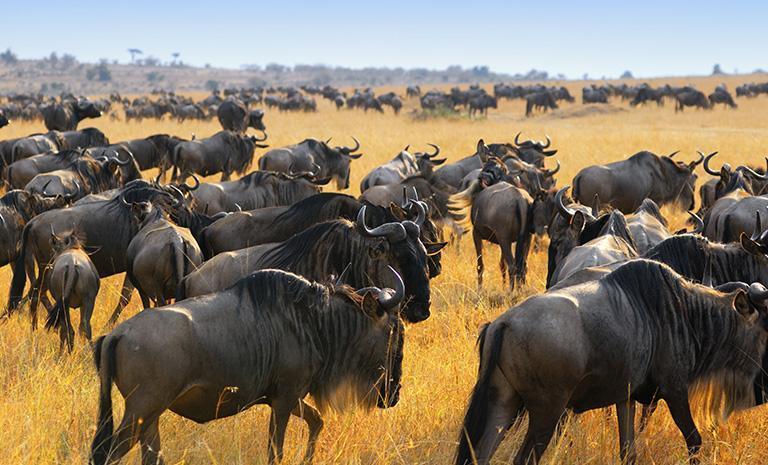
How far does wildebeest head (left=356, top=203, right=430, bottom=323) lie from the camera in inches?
219

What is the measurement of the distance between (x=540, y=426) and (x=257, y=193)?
6.23 metres

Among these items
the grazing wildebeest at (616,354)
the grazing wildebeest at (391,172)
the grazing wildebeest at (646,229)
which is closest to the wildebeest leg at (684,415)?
the grazing wildebeest at (616,354)

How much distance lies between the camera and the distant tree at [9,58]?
499ft

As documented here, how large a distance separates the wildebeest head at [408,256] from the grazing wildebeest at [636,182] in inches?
255

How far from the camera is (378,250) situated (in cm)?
556

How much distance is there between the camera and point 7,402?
4832 mm

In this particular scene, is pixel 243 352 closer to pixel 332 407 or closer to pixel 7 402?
pixel 332 407

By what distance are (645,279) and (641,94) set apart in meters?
48.1

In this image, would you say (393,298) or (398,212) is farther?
(398,212)

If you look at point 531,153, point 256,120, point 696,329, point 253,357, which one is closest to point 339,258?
point 253,357

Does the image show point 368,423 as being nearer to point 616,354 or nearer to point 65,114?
point 616,354

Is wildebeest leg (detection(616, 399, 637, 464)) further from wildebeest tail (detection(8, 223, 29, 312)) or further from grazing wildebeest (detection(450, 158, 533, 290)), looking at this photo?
wildebeest tail (detection(8, 223, 29, 312))

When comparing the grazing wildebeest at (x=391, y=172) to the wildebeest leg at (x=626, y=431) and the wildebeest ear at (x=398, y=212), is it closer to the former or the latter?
the wildebeest ear at (x=398, y=212)

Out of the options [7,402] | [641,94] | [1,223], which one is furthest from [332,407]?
[641,94]
